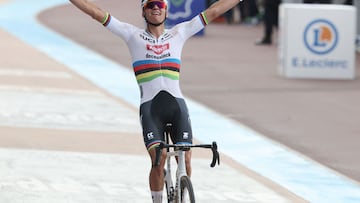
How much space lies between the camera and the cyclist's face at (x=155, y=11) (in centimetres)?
870

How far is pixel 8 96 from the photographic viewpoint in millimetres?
17625

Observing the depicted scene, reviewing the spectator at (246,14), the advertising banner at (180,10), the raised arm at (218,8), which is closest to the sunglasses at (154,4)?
the raised arm at (218,8)

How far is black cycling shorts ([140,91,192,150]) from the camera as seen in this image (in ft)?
28.3

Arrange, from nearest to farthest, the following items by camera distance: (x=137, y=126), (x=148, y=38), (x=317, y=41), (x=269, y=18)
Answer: (x=148, y=38)
(x=137, y=126)
(x=317, y=41)
(x=269, y=18)

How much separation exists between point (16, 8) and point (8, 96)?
22.1 meters

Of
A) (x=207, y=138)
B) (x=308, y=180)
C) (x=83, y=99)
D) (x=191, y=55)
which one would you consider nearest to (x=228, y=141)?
(x=207, y=138)

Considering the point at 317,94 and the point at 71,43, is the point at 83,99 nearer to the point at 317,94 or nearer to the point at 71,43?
the point at 317,94

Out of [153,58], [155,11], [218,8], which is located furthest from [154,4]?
[218,8]

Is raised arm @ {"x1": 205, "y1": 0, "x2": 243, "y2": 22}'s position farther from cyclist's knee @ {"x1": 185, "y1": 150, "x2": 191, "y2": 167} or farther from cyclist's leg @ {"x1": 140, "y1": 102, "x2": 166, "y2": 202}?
cyclist's knee @ {"x1": 185, "y1": 150, "x2": 191, "y2": 167}

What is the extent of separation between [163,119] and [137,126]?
6502 mm

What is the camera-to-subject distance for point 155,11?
8.70 meters

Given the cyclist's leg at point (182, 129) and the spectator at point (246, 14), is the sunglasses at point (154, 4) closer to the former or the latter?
the cyclist's leg at point (182, 129)

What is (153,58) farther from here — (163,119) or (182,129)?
(182,129)

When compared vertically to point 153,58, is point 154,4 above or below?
above
